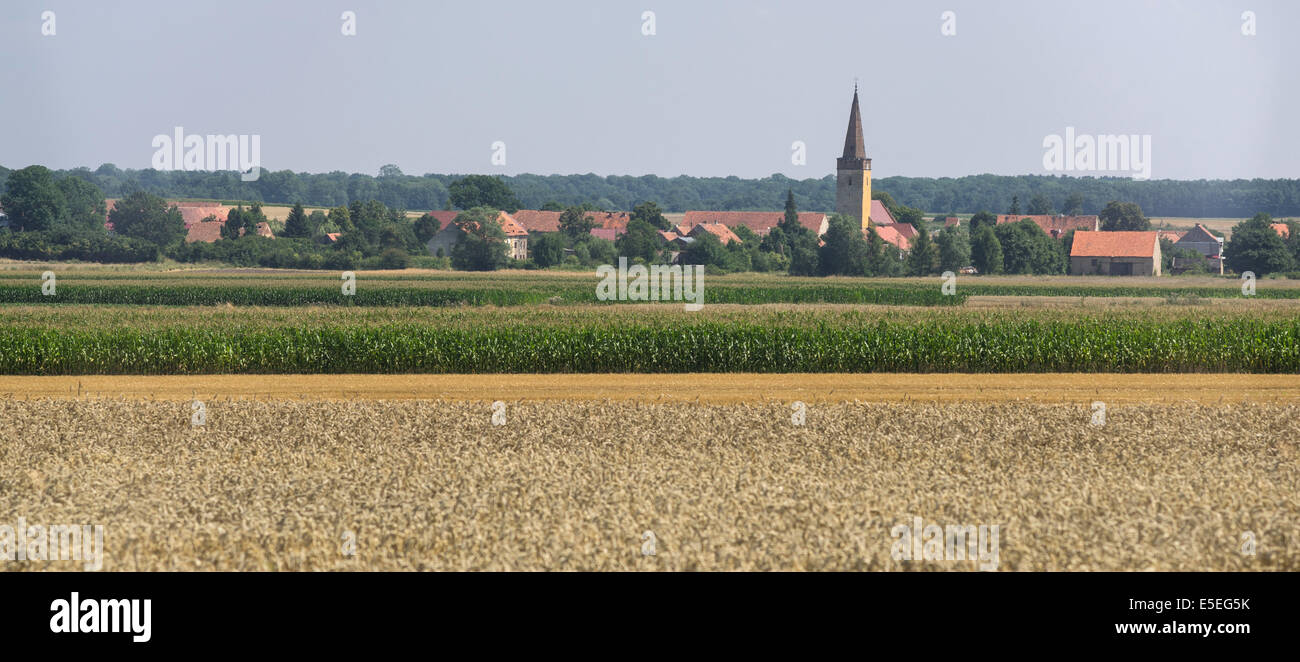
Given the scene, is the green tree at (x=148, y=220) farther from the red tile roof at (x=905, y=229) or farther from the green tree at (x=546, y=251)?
the red tile roof at (x=905, y=229)

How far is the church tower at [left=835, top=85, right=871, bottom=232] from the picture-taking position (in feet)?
482

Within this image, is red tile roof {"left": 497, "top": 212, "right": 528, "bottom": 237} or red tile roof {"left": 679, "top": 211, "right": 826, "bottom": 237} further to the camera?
red tile roof {"left": 679, "top": 211, "right": 826, "bottom": 237}

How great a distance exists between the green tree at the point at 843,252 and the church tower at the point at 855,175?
38.8 meters

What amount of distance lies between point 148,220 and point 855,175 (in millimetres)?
88181

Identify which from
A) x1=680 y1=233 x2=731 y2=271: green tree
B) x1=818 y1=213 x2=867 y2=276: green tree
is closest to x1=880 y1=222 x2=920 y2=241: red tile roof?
x1=680 y1=233 x2=731 y2=271: green tree

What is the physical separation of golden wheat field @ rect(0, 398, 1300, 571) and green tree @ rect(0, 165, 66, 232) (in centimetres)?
13811

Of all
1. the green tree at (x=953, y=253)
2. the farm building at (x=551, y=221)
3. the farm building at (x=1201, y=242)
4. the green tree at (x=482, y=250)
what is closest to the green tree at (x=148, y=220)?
the farm building at (x=551, y=221)

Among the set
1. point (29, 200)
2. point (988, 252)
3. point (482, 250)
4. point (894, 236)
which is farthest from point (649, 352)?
point (29, 200)

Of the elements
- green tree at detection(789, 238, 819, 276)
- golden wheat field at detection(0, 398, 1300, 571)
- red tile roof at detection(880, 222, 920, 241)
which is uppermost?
red tile roof at detection(880, 222, 920, 241)

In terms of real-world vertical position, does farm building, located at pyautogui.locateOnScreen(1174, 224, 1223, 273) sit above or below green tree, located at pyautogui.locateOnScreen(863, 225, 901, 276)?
above

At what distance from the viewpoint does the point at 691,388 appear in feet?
96.5

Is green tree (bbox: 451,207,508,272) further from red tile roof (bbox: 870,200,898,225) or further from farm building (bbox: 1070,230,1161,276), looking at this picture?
red tile roof (bbox: 870,200,898,225)
